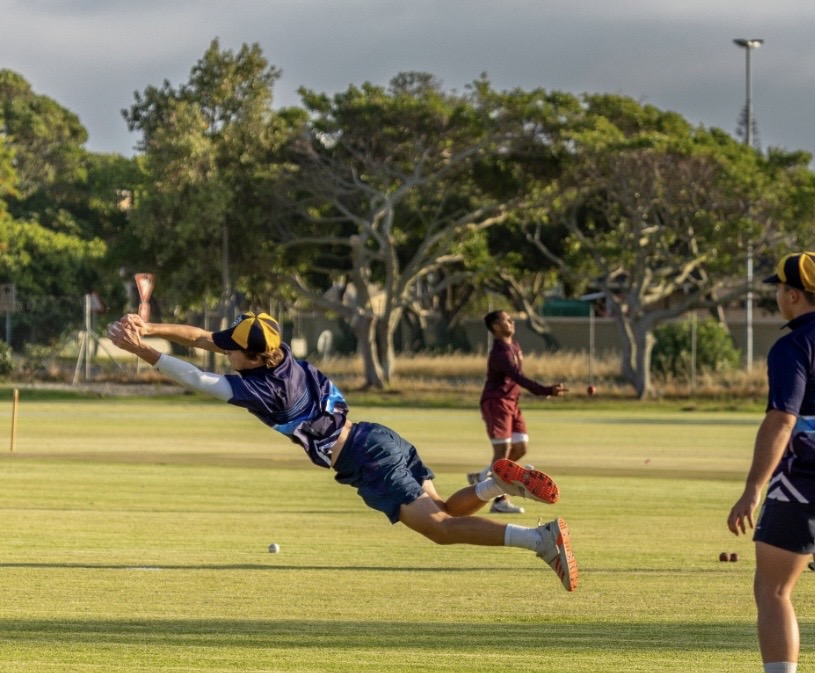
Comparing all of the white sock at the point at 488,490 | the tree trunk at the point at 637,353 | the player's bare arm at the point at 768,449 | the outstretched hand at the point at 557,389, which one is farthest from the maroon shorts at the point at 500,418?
the tree trunk at the point at 637,353

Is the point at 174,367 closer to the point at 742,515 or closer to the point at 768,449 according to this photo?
the point at 742,515

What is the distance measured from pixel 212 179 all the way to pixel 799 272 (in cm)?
4643

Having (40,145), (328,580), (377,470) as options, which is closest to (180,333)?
(377,470)

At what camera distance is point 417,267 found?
2089 inches

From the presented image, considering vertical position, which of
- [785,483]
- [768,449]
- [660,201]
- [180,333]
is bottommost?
[785,483]

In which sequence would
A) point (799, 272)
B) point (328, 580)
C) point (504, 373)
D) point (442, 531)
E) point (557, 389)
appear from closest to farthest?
1. point (799, 272)
2. point (442, 531)
3. point (328, 580)
4. point (557, 389)
5. point (504, 373)

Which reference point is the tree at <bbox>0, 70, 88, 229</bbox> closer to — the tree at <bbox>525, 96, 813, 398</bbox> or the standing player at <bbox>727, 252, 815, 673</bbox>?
the tree at <bbox>525, 96, 813, 398</bbox>

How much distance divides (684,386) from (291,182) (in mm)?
14782

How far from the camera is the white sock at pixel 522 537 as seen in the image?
9.22m

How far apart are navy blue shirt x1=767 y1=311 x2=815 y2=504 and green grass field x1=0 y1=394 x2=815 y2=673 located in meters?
1.65

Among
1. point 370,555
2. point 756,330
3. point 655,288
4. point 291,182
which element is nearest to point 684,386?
point 655,288

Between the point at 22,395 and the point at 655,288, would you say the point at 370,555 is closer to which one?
the point at 22,395

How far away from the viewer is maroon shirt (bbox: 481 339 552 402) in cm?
1633

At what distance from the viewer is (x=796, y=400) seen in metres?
6.40
